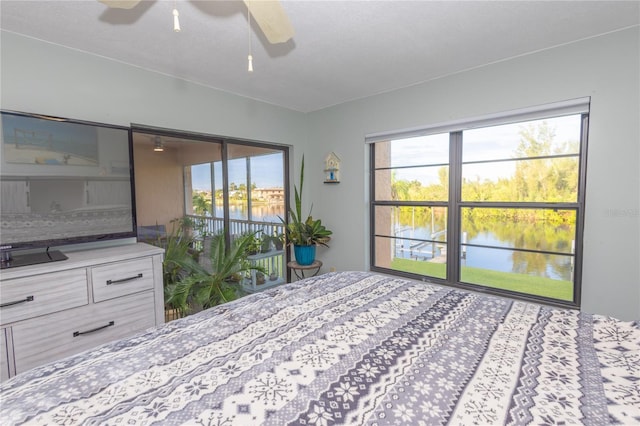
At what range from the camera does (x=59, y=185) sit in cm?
205

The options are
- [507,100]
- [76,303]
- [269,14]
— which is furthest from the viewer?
[507,100]

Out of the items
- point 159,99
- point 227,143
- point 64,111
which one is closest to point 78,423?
point 64,111

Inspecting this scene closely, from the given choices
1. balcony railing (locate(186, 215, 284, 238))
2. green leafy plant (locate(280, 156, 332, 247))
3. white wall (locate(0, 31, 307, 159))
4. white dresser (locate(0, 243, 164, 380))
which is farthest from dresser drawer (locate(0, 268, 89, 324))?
green leafy plant (locate(280, 156, 332, 247))

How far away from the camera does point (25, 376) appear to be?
1034mm

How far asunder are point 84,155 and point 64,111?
0.36m

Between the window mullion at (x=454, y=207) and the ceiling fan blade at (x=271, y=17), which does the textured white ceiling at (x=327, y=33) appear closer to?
the ceiling fan blade at (x=271, y=17)

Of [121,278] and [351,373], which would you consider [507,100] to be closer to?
[351,373]

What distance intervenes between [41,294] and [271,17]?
2034 millimetres

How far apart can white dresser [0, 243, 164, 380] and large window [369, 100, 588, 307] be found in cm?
244

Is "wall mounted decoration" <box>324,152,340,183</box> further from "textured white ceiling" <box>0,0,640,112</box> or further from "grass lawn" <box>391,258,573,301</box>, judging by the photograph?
"grass lawn" <box>391,258,573,301</box>

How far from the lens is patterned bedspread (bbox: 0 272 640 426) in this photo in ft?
2.79

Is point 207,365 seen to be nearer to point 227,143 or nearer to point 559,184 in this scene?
point 227,143

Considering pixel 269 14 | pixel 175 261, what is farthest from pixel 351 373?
pixel 175 261

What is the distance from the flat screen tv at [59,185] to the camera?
1.85 meters
